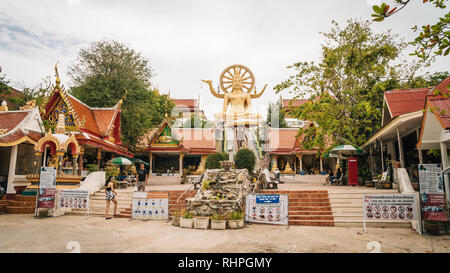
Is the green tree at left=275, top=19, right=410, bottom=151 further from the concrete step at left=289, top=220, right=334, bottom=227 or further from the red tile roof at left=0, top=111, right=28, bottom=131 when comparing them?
the red tile roof at left=0, top=111, right=28, bottom=131

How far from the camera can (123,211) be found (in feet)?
34.5

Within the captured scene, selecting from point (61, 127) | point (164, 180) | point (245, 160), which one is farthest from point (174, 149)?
point (61, 127)

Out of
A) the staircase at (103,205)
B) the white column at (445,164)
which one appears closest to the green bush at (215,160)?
the staircase at (103,205)

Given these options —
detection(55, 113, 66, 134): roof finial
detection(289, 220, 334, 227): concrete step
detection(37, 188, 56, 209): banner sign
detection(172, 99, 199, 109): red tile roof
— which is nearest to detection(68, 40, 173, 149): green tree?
detection(55, 113, 66, 134): roof finial

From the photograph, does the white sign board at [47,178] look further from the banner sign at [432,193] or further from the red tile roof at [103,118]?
the banner sign at [432,193]

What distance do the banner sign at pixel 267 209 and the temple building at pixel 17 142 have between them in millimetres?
10473

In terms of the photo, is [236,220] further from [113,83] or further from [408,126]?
[113,83]

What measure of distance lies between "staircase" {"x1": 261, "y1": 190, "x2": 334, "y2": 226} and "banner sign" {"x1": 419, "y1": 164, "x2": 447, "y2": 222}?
2489 mm

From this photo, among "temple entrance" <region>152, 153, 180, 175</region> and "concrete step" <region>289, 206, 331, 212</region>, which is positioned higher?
"temple entrance" <region>152, 153, 180, 175</region>

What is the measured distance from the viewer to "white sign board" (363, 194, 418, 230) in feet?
24.3

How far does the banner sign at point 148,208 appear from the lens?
9.36m

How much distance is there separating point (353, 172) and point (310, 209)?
6916 millimetres

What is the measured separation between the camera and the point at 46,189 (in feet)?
32.9

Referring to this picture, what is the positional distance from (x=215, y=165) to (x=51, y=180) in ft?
30.2
